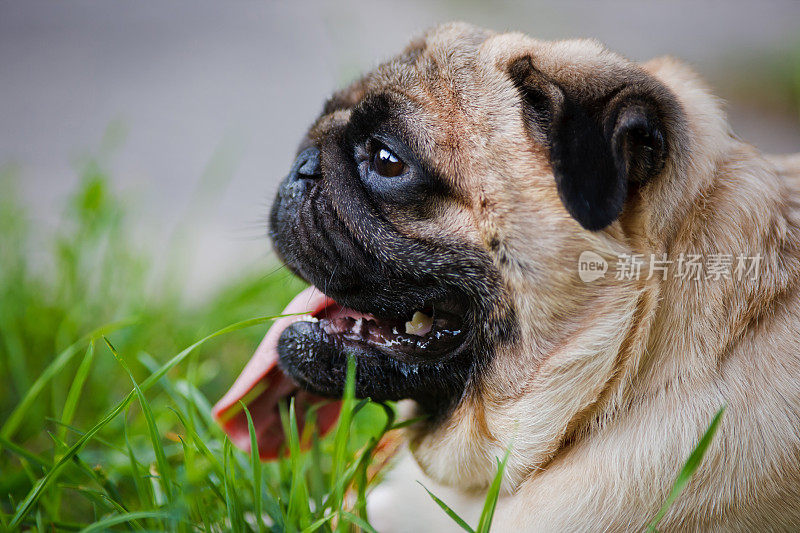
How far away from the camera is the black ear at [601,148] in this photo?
1.50 meters

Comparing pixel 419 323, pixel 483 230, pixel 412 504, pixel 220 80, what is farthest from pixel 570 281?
pixel 220 80

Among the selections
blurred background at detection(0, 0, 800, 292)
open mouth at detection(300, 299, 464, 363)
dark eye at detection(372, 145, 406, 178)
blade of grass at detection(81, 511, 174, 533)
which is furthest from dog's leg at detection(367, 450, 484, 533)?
blurred background at detection(0, 0, 800, 292)

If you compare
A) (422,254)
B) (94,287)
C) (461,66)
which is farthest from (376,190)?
(94,287)

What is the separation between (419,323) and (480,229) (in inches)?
13.7

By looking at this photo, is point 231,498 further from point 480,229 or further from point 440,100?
point 440,100

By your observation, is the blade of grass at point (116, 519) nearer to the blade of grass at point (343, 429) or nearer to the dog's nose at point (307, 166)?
the blade of grass at point (343, 429)

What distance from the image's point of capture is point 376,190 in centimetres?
181

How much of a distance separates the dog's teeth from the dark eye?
1.29 feet

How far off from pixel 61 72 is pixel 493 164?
4.82 meters

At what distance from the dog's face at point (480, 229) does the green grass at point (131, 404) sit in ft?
0.57

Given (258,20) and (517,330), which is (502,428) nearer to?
(517,330)

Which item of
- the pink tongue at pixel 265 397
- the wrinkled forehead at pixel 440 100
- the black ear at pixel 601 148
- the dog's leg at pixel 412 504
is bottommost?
the dog's leg at pixel 412 504

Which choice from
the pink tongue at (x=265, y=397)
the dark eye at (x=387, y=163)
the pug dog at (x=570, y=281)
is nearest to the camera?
the pug dog at (x=570, y=281)

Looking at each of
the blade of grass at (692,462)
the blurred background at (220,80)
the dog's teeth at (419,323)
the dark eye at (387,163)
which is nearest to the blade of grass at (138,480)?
the dog's teeth at (419,323)
